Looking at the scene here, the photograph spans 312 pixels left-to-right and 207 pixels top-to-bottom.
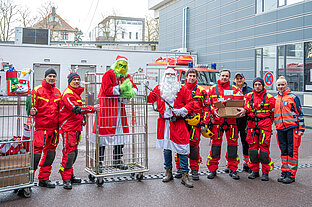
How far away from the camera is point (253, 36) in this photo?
19938 millimetres

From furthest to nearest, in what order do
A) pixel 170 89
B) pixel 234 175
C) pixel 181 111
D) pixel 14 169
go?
pixel 234 175, pixel 170 89, pixel 181 111, pixel 14 169

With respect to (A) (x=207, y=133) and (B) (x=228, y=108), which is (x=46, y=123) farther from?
(B) (x=228, y=108)

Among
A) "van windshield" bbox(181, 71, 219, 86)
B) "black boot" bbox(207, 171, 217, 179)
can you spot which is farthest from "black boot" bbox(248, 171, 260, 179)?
"van windshield" bbox(181, 71, 219, 86)

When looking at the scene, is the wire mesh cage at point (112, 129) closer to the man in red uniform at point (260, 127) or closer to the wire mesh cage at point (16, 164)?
the wire mesh cage at point (16, 164)

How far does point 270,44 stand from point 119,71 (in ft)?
47.1

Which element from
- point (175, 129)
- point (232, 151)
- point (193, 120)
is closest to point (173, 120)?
point (175, 129)

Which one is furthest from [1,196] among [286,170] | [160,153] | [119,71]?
[286,170]

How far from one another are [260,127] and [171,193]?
7.11 ft

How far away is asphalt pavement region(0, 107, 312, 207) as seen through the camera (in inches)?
196

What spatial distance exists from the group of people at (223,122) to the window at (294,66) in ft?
34.9

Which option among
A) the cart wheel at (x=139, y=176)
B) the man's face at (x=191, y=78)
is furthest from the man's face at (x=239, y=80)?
the cart wheel at (x=139, y=176)

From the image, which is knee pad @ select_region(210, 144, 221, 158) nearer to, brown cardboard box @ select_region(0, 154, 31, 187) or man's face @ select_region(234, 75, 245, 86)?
man's face @ select_region(234, 75, 245, 86)

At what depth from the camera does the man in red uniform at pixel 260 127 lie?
629 cm

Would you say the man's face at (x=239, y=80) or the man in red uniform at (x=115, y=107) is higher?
the man's face at (x=239, y=80)
